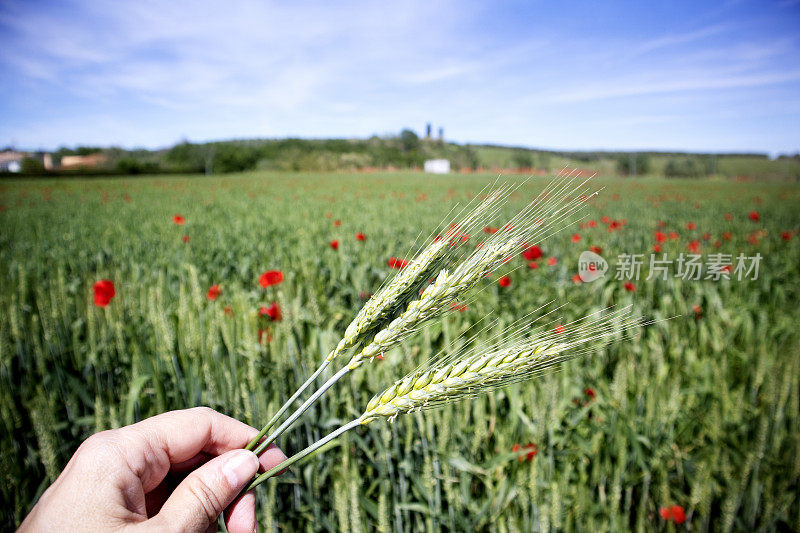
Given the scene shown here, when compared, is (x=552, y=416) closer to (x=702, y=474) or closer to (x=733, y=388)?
(x=702, y=474)

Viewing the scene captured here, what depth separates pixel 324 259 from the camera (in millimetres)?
5000

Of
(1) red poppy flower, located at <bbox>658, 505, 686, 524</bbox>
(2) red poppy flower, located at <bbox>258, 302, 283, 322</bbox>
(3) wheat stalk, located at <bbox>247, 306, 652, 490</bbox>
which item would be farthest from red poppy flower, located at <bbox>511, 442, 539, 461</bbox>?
(2) red poppy flower, located at <bbox>258, 302, 283, 322</bbox>

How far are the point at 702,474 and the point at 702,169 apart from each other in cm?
4701

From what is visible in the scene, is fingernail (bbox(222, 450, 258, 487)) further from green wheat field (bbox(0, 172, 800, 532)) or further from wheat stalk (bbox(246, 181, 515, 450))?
green wheat field (bbox(0, 172, 800, 532))

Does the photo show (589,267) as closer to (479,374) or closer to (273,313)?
(273,313)

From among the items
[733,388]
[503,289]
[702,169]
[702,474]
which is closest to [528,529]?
[702,474]

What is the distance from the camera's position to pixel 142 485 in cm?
79

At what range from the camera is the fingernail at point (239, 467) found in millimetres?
716

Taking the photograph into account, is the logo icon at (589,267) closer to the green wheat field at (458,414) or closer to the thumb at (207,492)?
the green wheat field at (458,414)

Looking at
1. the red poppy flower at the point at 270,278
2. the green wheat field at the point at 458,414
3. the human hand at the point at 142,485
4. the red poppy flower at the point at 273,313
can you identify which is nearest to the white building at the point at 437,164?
the green wheat field at the point at 458,414

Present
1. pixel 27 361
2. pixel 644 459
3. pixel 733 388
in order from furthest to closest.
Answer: pixel 733 388 → pixel 27 361 → pixel 644 459

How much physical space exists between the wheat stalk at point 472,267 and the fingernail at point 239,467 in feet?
0.42

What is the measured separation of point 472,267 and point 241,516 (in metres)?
0.66

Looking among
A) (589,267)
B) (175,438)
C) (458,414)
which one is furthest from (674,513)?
(589,267)
